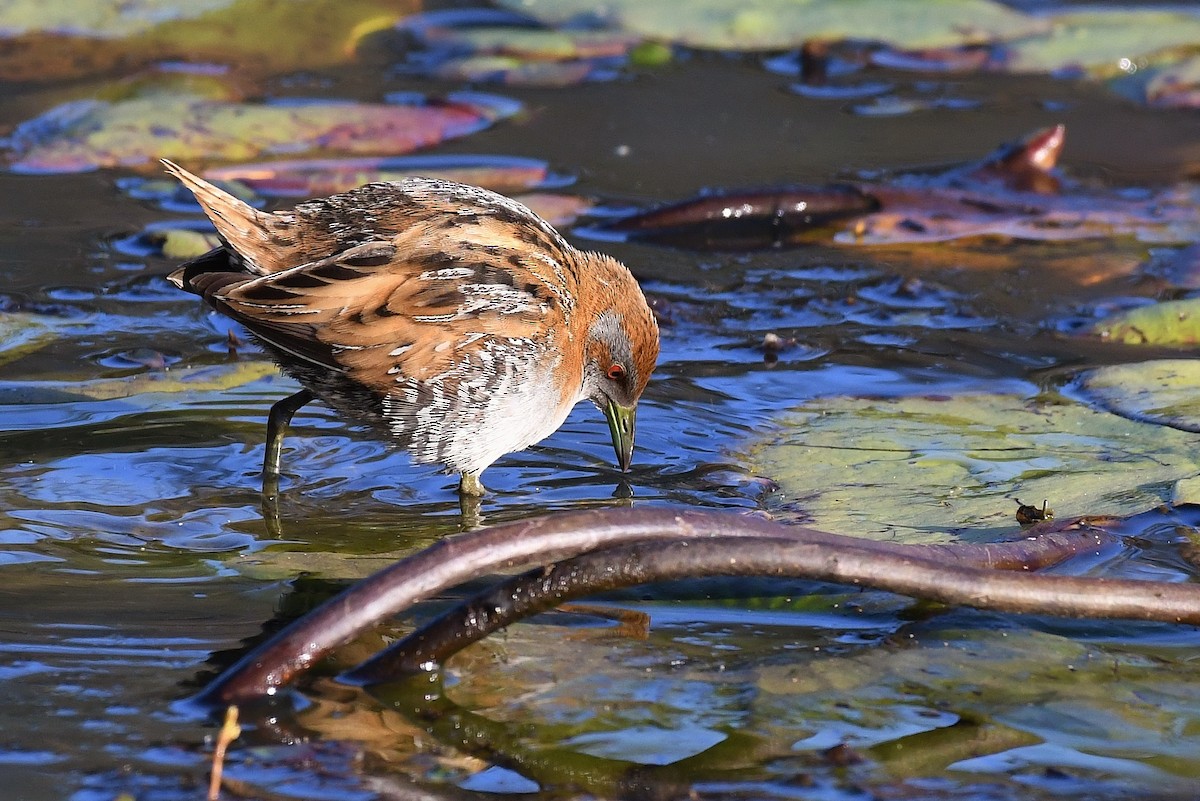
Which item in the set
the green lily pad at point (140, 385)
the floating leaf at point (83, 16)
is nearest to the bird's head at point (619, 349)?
the green lily pad at point (140, 385)

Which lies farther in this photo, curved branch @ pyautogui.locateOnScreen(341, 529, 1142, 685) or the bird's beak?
the bird's beak

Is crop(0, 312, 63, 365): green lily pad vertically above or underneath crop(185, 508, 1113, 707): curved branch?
above

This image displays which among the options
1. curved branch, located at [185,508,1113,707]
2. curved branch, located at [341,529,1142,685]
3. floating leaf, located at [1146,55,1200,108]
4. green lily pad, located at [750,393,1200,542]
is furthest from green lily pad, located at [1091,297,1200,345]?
floating leaf, located at [1146,55,1200,108]

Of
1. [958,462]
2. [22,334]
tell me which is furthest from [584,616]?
[22,334]

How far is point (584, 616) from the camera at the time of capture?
3992mm

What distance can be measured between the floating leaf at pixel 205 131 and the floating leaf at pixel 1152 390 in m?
4.19

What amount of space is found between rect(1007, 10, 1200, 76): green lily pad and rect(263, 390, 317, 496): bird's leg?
6221 millimetres

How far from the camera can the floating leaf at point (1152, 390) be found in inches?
205

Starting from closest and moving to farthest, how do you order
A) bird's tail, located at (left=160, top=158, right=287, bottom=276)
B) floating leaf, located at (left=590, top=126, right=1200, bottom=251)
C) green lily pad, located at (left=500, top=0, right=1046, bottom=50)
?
bird's tail, located at (left=160, top=158, right=287, bottom=276) < floating leaf, located at (left=590, top=126, right=1200, bottom=251) < green lily pad, located at (left=500, top=0, right=1046, bottom=50)

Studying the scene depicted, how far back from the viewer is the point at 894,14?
1030 centimetres

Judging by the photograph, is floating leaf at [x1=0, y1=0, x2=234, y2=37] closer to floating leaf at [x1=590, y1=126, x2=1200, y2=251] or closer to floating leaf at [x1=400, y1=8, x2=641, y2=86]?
floating leaf at [x1=400, y1=8, x2=641, y2=86]

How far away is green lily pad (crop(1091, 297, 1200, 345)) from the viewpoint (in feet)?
20.4

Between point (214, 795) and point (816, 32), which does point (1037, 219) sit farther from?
point (214, 795)

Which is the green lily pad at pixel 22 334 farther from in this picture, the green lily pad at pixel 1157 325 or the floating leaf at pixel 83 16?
the green lily pad at pixel 1157 325
